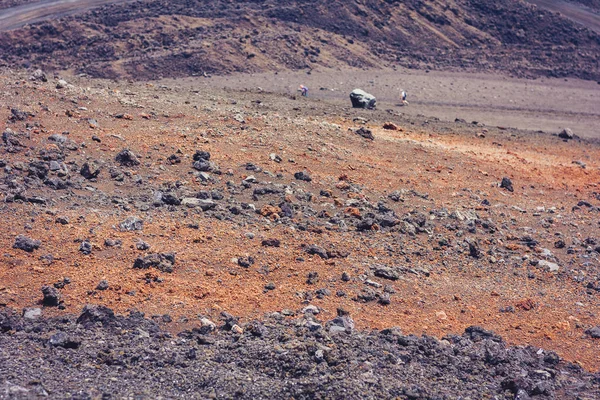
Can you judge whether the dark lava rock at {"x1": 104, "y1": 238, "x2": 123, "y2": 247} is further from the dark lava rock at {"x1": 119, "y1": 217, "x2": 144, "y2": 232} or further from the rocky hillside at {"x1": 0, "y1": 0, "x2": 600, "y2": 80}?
the rocky hillside at {"x1": 0, "y1": 0, "x2": 600, "y2": 80}

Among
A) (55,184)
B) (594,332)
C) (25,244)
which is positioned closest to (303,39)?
(55,184)

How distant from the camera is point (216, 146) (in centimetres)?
1214

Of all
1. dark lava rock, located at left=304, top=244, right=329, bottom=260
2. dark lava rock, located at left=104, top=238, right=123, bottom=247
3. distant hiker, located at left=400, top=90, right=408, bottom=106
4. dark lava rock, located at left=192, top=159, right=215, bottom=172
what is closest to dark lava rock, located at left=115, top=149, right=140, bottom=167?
dark lava rock, located at left=192, top=159, right=215, bottom=172

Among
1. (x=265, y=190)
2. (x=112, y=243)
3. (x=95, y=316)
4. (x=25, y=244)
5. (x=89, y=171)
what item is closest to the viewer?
(x=95, y=316)

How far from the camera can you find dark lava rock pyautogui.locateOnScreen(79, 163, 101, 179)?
10078mm

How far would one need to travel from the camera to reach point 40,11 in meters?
29.8

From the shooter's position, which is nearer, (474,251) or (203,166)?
(474,251)

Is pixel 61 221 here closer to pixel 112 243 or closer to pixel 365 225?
pixel 112 243

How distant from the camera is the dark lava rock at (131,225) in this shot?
8734 mm

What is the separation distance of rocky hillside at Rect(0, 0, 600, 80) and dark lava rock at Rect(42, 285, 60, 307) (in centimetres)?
1888

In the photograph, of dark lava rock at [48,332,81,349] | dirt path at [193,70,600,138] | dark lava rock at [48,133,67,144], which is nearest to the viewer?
dark lava rock at [48,332,81,349]

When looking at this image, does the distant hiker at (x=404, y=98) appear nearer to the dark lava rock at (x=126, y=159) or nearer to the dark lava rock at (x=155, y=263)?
the dark lava rock at (x=126, y=159)

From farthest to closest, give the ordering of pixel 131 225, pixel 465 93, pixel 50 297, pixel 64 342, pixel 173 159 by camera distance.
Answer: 1. pixel 465 93
2. pixel 173 159
3. pixel 131 225
4. pixel 50 297
5. pixel 64 342

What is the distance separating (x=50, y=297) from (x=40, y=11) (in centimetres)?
2659
